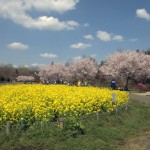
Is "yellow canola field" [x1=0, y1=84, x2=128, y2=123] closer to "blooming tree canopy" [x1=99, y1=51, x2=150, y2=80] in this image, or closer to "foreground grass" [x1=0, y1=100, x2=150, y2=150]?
"foreground grass" [x1=0, y1=100, x2=150, y2=150]

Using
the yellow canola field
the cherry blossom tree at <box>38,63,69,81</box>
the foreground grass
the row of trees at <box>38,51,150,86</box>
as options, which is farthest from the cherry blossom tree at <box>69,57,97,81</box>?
the foreground grass

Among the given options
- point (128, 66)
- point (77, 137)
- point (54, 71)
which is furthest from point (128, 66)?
point (54, 71)

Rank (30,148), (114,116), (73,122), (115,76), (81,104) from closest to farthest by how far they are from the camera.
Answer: (30,148)
(73,122)
(81,104)
(114,116)
(115,76)

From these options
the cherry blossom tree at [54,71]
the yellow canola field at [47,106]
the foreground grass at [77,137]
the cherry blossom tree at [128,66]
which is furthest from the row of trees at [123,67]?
the foreground grass at [77,137]

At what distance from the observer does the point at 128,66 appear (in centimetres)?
5709

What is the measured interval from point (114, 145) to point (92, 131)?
1853mm

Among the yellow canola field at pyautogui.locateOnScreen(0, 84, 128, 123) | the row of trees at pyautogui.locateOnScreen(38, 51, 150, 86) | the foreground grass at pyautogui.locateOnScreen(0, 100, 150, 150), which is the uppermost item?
the row of trees at pyautogui.locateOnScreen(38, 51, 150, 86)

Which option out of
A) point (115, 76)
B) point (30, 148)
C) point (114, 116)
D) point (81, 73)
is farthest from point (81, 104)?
point (81, 73)

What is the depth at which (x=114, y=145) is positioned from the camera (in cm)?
1357

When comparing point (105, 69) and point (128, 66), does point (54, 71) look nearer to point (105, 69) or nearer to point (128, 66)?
point (105, 69)

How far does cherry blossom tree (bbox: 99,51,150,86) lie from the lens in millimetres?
57219

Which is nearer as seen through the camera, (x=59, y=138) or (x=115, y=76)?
(x=59, y=138)

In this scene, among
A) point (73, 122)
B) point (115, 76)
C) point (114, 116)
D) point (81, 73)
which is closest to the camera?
point (73, 122)

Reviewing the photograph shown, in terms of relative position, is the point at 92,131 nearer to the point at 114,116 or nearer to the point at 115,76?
the point at 114,116
